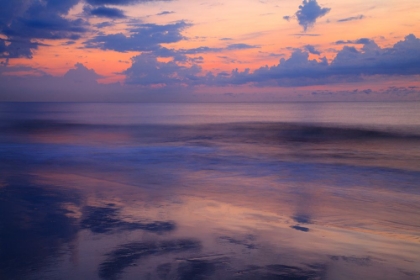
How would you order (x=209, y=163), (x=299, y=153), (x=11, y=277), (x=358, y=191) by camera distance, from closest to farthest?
(x=11, y=277) → (x=358, y=191) → (x=209, y=163) → (x=299, y=153)

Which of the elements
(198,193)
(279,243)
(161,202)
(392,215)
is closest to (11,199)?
(161,202)

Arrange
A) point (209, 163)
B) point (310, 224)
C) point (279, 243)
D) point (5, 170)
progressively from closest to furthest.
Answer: point (279, 243)
point (310, 224)
point (5, 170)
point (209, 163)

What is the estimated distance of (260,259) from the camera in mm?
5785

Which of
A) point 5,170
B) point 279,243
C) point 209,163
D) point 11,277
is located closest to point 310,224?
point 279,243


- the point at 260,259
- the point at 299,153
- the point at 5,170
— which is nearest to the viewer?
the point at 260,259

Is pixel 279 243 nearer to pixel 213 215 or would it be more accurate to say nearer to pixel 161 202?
pixel 213 215

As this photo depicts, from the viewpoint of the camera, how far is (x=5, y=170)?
14.0 metres

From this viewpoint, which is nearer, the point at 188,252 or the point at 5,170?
the point at 188,252

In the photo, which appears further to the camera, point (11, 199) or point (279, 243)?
point (11, 199)

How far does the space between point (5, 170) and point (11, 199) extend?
5178mm

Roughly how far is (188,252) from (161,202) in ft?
11.2

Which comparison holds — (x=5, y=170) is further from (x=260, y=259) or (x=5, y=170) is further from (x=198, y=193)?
(x=260, y=259)

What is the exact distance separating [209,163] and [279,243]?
1042 cm

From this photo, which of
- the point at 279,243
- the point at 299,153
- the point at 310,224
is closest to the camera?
the point at 279,243
